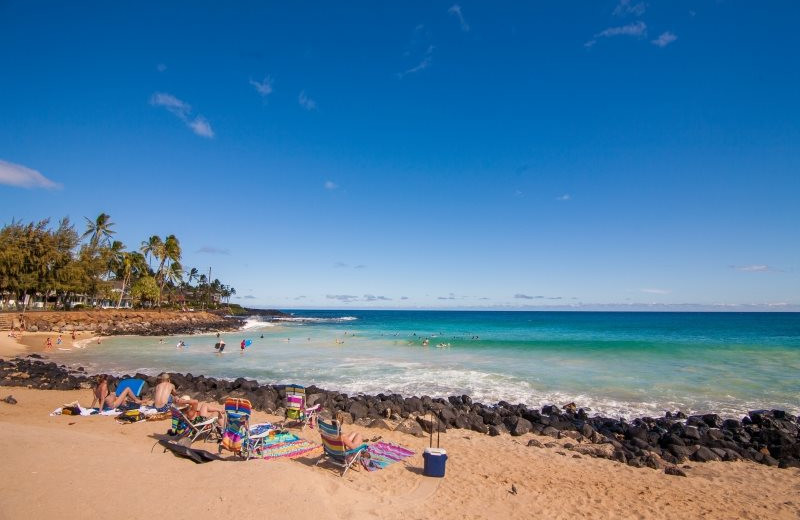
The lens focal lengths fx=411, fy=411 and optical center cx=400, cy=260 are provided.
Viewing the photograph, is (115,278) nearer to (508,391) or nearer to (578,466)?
(508,391)

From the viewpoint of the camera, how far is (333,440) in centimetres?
857

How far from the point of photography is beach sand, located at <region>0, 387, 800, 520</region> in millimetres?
5848

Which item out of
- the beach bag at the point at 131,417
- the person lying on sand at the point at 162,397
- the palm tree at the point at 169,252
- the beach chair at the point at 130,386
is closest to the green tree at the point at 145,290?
the palm tree at the point at 169,252

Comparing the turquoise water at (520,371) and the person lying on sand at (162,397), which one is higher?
the person lying on sand at (162,397)

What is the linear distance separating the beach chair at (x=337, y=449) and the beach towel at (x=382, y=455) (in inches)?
11.7

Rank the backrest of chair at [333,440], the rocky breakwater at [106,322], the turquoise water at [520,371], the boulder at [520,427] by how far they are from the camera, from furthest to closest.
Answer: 1. the rocky breakwater at [106,322]
2. the turquoise water at [520,371]
3. the boulder at [520,427]
4. the backrest of chair at [333,440]

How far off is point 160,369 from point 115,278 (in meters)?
68.6

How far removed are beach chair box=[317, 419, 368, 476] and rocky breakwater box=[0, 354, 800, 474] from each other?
3312 mm

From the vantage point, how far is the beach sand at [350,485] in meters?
5.85

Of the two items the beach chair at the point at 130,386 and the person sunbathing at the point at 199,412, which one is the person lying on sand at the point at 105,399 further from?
the person sunbathing at the point at 199,412

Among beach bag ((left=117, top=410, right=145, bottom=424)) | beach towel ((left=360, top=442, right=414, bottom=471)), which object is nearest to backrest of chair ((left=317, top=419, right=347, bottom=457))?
beach towel ((left=360, top=442, right=414, bottom=471))

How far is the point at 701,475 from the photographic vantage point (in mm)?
9766

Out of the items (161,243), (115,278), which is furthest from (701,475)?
(115,278)

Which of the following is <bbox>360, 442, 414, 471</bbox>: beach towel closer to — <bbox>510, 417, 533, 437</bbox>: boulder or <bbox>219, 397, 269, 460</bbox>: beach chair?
<bbox>219, 397, 269, 460</bbox>: beach chair
